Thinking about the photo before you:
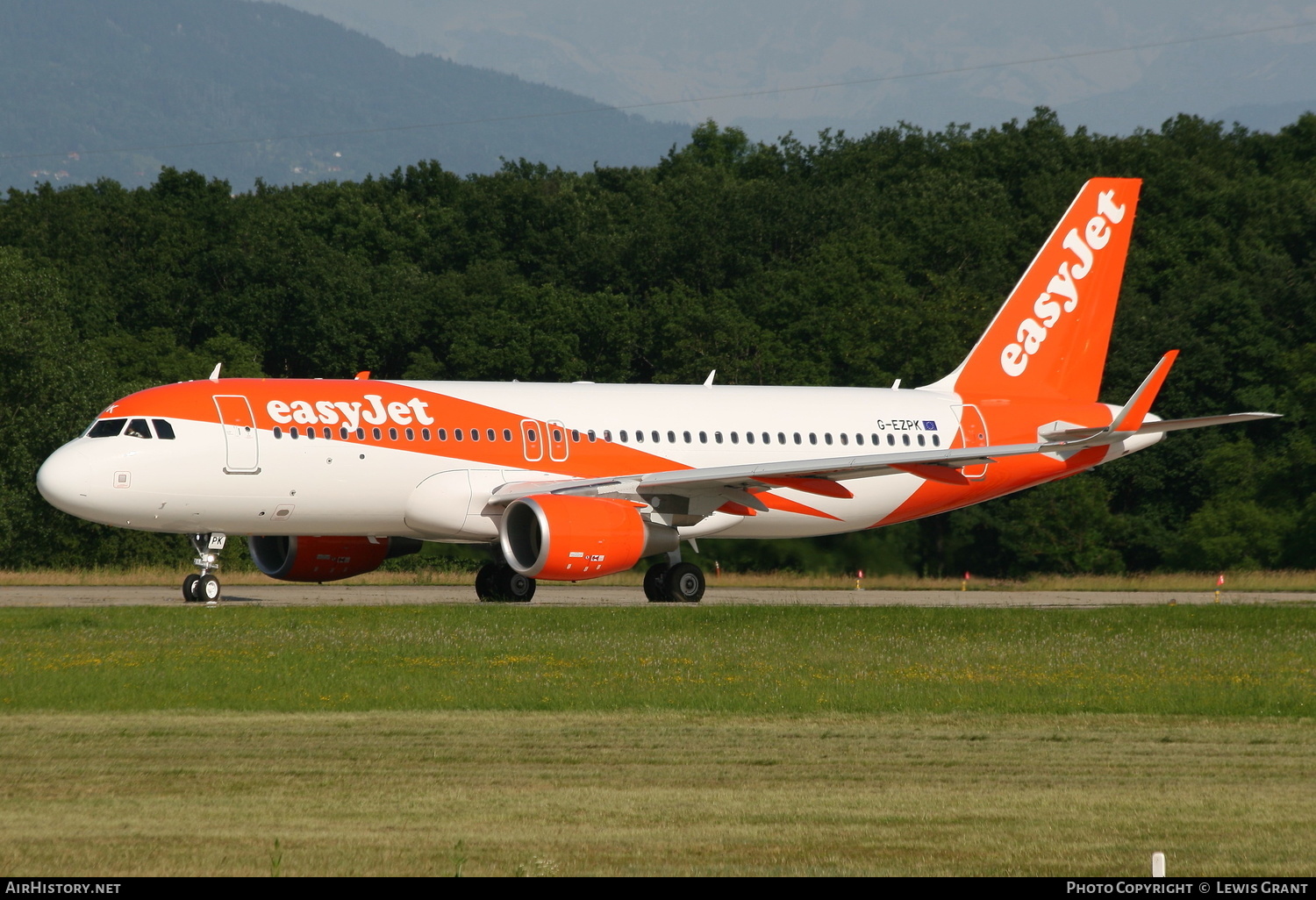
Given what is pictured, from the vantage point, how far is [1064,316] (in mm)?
34562

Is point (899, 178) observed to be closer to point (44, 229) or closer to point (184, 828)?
point (44, 229)

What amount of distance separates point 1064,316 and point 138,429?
18419 millimetres

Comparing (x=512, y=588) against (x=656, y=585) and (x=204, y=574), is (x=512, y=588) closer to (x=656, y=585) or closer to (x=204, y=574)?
(x=656, y=585)

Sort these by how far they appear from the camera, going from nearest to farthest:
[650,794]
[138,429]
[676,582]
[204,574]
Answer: [650,794] < [138,429] < [204,574] < [676,582]

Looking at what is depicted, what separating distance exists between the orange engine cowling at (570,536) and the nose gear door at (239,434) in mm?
3988

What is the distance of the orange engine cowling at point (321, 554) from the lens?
29.1 m

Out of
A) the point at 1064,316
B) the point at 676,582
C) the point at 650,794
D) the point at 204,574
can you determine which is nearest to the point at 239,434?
the point at 204,574

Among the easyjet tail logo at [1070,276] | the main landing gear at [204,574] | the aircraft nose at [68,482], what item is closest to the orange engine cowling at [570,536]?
the main landing gear at [204,574]

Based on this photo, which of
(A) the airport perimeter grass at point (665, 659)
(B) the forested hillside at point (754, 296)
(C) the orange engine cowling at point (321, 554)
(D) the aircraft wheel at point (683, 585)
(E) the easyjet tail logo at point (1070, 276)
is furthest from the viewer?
(B) the forested hillside at point (754, 296)

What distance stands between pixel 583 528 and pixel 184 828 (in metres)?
16.2

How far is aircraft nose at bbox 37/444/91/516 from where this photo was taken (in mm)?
25094

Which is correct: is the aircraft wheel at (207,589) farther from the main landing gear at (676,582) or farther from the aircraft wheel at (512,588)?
the main landing gear at (676,582)

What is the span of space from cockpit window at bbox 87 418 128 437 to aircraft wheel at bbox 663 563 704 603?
30.5ft

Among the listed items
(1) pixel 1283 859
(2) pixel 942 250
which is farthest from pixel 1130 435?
(2) pixel 942 250
